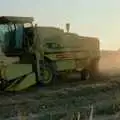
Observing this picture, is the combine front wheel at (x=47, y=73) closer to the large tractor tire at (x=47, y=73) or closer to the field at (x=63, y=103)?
the large tractor tire at (x=47, y=73)

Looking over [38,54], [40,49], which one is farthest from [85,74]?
[38,54]

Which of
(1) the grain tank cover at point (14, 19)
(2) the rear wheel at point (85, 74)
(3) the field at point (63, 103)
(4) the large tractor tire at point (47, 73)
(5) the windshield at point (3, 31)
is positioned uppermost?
(1) the grain tank cover at point (14, 19)

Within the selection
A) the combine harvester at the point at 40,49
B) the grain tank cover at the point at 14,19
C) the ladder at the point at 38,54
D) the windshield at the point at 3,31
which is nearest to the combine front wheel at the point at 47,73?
the combine harvester at the point at 40,49

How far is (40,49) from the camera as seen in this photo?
20.9 m

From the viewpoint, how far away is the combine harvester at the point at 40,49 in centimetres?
2047

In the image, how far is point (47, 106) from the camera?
13.1 m

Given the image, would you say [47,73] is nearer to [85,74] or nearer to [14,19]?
[14,19]

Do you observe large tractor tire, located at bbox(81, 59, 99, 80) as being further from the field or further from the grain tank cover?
the grain tank cover

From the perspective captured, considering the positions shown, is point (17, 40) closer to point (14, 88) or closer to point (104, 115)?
point (14, 88)

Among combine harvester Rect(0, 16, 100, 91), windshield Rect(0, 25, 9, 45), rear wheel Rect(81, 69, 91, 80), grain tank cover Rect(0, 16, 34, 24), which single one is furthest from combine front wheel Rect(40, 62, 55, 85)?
rear wheel Rect(81, 69, 91, 80)

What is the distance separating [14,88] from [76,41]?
5.85 m

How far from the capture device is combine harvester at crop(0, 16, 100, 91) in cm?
2047

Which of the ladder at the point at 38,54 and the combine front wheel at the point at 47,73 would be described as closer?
the ladder at the point at 38,54

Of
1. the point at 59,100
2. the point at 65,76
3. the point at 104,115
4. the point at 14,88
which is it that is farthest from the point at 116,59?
the point at 104,115
